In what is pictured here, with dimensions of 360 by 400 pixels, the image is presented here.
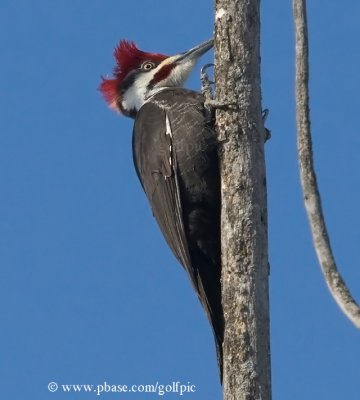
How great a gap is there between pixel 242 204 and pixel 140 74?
2.77m

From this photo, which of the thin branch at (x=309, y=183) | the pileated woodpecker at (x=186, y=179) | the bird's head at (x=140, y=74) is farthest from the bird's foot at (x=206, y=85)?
the thin branch at (x=309, y=183)

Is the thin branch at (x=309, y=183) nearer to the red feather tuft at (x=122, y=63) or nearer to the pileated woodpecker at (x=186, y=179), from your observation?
the pileated woodpecker at (x=186, y=179)

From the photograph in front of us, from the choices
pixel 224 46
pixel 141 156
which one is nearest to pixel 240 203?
pixel 224 46

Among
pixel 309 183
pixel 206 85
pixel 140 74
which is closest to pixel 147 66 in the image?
pixel 140 74

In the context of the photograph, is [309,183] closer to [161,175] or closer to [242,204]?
[242,204]

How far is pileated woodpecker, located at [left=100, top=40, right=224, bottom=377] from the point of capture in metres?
6.13

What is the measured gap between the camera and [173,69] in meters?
7.58

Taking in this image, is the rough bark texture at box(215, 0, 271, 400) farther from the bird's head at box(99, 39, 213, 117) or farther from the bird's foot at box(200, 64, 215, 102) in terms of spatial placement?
the bird's head at box(99, 39, 213, 117)

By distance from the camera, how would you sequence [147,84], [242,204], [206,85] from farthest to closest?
[147,84] < [206,85] < [242,204]

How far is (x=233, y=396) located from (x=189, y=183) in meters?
1.89

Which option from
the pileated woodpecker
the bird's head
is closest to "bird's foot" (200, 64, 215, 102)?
the pileated woodpecker

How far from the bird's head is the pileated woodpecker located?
1.88 ft

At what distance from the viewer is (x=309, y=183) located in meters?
4.06

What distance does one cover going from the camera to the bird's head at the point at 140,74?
7.55 m
